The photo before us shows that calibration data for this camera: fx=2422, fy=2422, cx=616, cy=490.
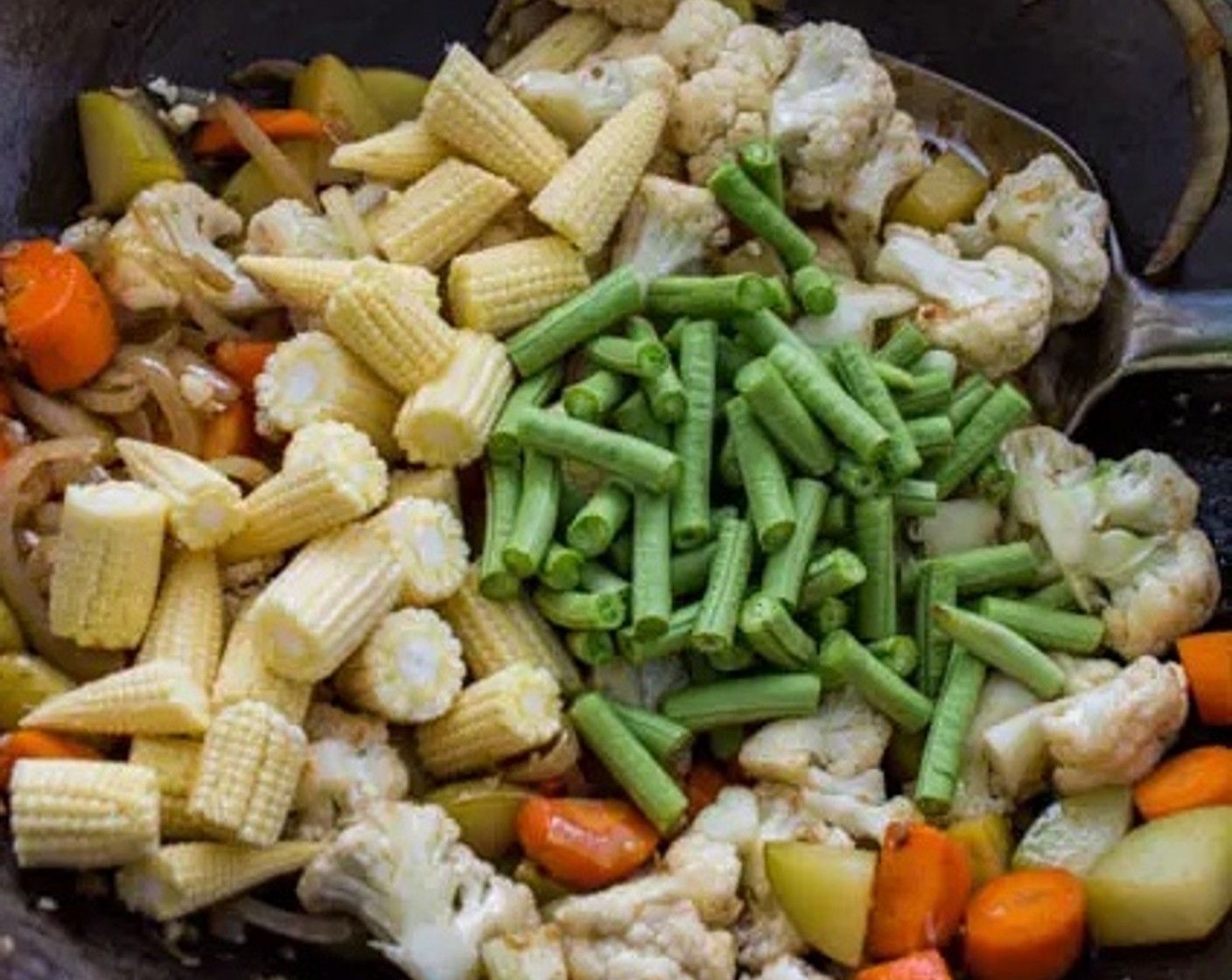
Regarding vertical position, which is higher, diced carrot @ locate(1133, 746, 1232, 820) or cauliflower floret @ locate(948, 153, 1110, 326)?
cauliflower floret @ locate(948, 153, 1110, 326)

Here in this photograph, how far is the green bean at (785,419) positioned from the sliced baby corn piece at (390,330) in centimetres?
45

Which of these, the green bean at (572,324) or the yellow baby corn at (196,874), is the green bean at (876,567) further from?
the yellow baby corn at (196,874)

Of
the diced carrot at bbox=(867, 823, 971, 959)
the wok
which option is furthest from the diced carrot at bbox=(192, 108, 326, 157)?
the diced carrot at bbox=(867, 823, 971, 959)

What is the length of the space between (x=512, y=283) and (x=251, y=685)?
0.74m

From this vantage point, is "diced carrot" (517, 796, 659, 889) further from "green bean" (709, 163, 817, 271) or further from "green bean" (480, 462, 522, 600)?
"green bean" (709, 163, 817, 271)

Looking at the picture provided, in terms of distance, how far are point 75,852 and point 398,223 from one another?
1077 millimetres

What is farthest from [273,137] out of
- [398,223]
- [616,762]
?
[616,762]

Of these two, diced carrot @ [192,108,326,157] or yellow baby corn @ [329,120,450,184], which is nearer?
yellow baby corn @ [329,120,450,184]

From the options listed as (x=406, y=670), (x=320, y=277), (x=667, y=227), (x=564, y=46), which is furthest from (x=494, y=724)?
(x=564, y=46)

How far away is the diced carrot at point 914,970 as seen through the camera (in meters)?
3.35

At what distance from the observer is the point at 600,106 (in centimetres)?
379

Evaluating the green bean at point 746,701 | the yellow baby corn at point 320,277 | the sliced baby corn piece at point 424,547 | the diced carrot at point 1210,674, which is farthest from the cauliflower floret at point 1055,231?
the sliced baby corn piece at point 424,547

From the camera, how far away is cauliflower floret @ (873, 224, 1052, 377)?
3783mm

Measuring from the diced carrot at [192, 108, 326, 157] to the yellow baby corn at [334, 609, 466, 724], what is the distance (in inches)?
36.6
